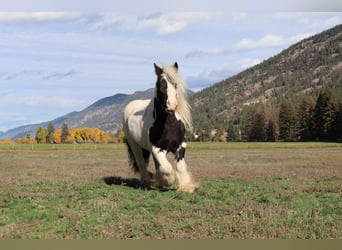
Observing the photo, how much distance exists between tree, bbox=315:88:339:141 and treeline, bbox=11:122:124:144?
39.7 metres

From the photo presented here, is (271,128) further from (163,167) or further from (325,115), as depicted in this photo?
(163,167)

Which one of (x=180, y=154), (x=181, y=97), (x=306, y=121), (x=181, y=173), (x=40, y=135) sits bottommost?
(x=181, y=173)

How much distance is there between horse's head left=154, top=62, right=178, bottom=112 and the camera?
37.1ft

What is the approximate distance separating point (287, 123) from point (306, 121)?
383 centimetres

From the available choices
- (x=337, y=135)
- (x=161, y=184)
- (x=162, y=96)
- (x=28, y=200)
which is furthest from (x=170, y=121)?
(x=337, y=135)

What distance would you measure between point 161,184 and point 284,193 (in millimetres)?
3314

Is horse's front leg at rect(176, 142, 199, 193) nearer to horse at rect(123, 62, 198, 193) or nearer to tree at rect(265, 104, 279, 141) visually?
horse at rect(123, 62, 198, 193)

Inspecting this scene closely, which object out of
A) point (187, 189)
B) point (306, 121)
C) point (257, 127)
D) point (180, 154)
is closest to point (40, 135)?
point (257, 127)

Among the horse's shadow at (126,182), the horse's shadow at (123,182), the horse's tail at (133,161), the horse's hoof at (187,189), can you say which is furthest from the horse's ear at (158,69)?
the horse's tail at (133,161)

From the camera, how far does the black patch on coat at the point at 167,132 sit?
12.1m

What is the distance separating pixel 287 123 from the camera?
243 feet

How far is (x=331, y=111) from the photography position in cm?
6519

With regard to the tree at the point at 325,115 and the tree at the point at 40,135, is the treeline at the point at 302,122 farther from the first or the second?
the tree at the point at 40,135

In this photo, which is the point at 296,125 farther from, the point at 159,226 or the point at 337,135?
the point at 159,226
